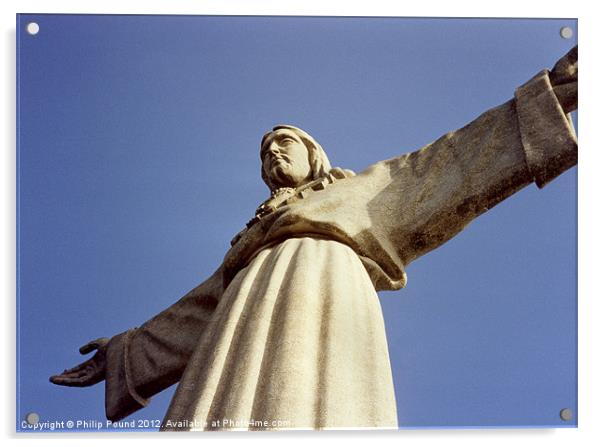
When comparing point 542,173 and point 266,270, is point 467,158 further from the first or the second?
point 266,270

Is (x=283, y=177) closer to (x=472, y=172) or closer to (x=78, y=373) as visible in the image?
(x=472, y=172)

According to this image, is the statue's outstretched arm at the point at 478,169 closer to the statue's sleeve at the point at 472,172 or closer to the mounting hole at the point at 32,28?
the statue's sleeve at the point at 472,172

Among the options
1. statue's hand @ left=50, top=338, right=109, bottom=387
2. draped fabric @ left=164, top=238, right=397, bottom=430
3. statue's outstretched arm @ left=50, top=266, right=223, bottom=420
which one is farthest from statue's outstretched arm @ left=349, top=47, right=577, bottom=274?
statue's hand @ left=50, top=338, right=109, bottom=387

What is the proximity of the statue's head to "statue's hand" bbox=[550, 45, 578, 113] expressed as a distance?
165 centimetres

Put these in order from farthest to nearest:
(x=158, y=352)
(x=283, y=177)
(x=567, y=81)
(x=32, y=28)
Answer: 1. (x=158, y=352)
2. (x=283, y=177)
3. (x=567, y=81)
4. (x=32, y=28)

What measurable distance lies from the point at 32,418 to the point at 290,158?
106 inches

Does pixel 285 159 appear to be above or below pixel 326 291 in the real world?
above

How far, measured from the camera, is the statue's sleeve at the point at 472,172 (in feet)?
27.5

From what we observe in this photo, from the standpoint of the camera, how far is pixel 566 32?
27.5 feet

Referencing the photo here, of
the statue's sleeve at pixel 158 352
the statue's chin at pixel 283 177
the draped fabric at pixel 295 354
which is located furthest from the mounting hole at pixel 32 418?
the statue's chin at pixel 283 177

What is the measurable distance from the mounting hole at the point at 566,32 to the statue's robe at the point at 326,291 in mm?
339

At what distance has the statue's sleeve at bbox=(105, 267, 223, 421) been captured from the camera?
9.55 metres

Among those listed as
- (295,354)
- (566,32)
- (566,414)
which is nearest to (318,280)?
(295,354)

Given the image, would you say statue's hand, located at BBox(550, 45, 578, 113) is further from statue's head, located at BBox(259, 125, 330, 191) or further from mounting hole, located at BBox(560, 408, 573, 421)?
mounting hole, located at BBox(560, 408, 573, 421)
